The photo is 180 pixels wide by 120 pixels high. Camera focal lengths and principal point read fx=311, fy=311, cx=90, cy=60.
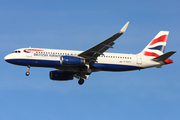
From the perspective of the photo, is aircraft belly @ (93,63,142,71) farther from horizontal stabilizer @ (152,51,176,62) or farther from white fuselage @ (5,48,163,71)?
horizontal stabilizer @ (152,51,176,62)

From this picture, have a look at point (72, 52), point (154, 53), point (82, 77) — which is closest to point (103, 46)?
point (72, 52)

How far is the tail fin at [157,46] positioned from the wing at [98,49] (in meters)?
9.55

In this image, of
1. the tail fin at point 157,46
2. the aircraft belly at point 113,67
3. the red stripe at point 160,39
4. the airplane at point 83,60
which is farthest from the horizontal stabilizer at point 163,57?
the red stripe at point 160,39

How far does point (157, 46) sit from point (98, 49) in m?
12.7

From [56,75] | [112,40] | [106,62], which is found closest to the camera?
[112,40]

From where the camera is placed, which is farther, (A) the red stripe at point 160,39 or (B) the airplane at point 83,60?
(A) the red stripe at point 160,39

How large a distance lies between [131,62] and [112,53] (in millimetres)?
3176

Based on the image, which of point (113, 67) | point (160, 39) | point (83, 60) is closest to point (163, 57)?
point (160, 39)

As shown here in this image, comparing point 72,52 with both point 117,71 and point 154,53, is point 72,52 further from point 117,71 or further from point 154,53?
point 154,53

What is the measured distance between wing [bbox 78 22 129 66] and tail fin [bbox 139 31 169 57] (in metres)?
9.55

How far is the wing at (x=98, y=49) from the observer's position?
37.6m

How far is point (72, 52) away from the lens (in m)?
44.0

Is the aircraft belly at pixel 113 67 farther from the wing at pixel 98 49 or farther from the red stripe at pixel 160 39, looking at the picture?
the red stripe at pixel 160 39

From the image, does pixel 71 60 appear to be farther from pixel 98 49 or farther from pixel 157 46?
pixel 157 46
